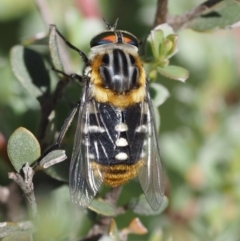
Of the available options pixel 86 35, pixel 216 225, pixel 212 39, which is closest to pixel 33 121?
pixel 86 35

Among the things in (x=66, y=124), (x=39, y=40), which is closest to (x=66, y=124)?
(x=66, y=124)

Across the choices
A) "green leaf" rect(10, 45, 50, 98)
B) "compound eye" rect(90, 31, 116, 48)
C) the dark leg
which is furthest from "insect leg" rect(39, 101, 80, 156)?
"compound eye" rect(90, 31, 116, 48)

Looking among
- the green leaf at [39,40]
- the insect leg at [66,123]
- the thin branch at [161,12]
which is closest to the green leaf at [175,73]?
the thin branch at [161,12]

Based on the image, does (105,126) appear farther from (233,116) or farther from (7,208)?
(233,116)

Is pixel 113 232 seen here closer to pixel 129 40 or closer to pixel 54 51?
pixel 54 51

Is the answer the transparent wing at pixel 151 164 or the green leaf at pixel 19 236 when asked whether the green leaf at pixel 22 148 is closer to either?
the green leaf at pixel 19 236

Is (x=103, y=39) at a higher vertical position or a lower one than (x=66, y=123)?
higher
